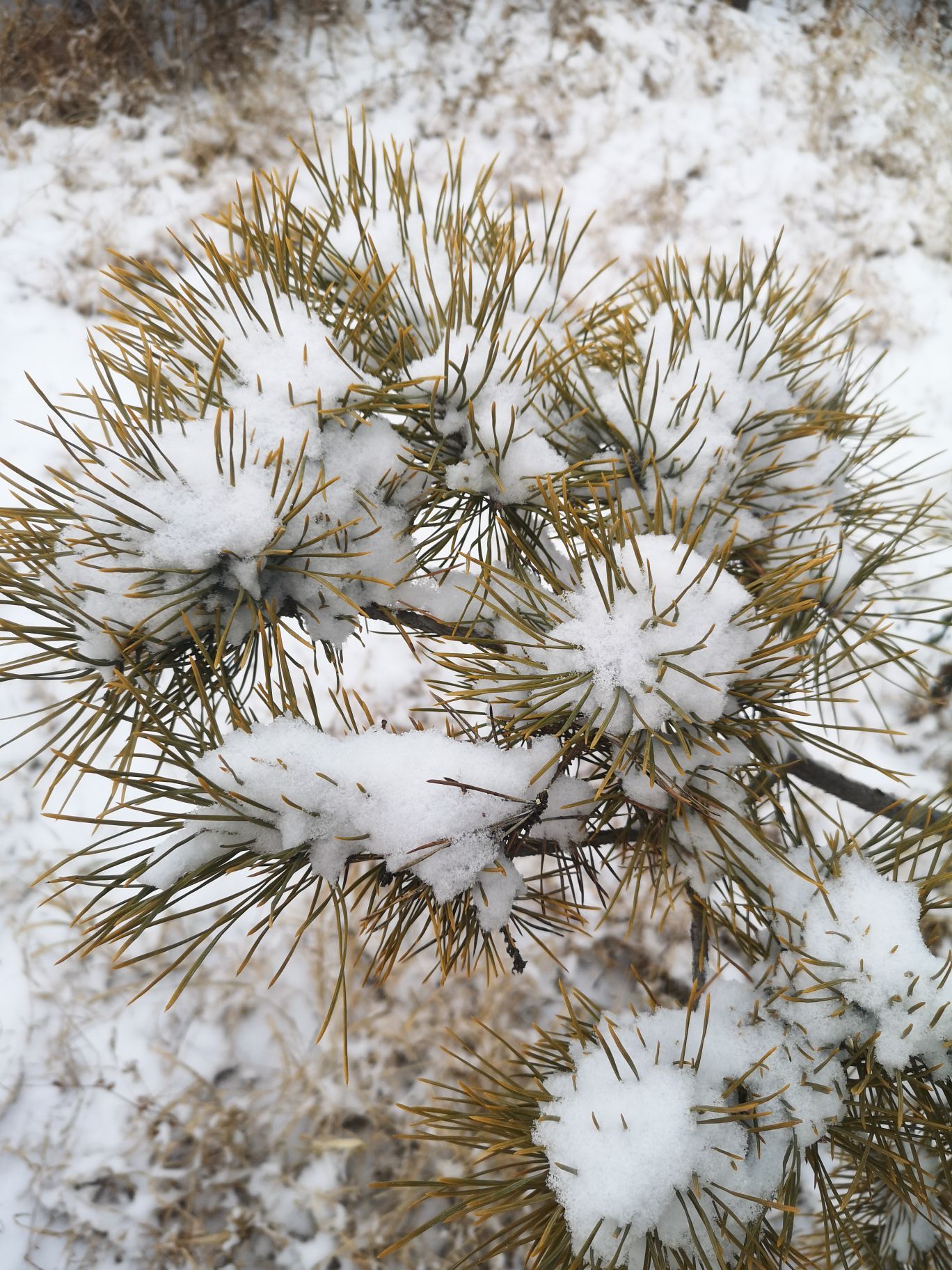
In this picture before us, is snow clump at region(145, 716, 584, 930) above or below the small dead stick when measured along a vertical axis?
above

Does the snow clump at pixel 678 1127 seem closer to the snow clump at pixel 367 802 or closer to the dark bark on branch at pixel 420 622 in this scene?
the snow clump at pixel 367 802

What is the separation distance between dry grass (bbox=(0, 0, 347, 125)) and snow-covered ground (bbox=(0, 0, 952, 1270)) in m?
0.08

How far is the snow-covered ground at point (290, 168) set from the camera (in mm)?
1277

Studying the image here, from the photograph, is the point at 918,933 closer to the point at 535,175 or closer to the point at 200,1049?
the point at 200,1049

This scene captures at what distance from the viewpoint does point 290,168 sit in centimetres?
233

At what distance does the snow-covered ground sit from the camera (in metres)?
1.28

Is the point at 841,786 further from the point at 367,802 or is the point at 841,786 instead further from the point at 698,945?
the point at 367,802

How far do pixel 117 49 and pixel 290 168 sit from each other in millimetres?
626

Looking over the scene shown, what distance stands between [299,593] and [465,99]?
2.58 metres

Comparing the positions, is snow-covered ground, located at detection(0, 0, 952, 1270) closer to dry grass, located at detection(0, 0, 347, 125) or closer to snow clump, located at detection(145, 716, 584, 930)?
dry grass, located at detection(0, 0, 347, 125)

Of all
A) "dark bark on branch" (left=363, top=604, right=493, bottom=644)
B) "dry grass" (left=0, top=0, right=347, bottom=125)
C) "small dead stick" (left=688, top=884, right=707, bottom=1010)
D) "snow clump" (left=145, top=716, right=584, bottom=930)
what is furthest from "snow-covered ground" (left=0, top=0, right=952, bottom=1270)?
"small dead stick" (left=688, top=884, right=707, bottom=1010)

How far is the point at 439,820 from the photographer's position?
0.47 meters

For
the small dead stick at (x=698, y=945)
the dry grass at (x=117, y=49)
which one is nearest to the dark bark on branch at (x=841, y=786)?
the small dead stick at (x=698, y=945)

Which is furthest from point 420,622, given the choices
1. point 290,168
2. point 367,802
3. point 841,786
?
point 290,168
